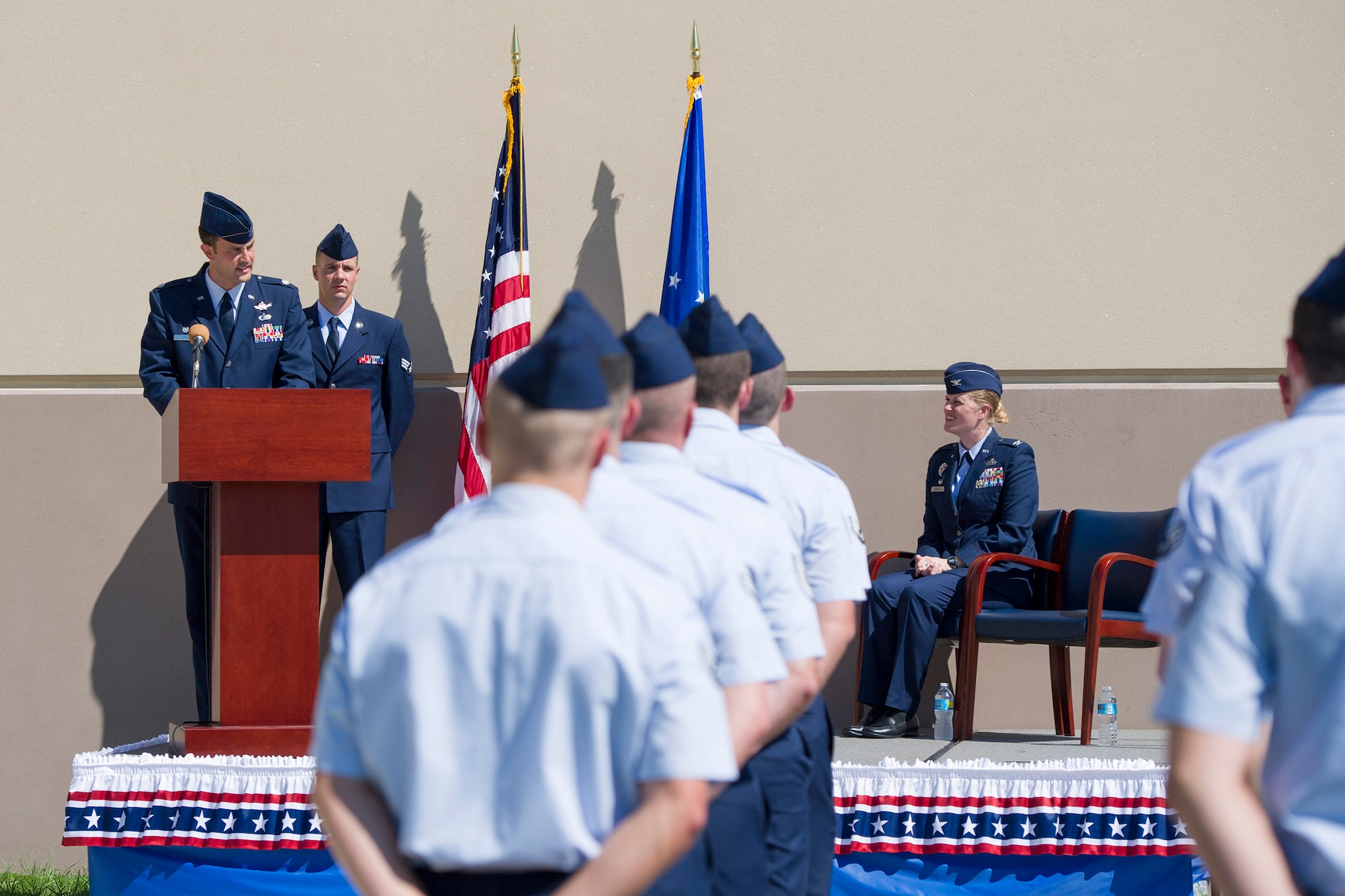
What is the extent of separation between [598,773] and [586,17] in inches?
197

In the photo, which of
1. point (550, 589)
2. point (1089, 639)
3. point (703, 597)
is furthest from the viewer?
point (1089, 639)

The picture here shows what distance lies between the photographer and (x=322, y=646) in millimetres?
5625

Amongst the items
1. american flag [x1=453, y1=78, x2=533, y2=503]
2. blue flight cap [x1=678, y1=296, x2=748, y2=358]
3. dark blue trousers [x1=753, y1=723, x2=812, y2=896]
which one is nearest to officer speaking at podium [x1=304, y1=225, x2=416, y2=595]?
american flag [x1=453, y1=78, x2=533, y2=503]

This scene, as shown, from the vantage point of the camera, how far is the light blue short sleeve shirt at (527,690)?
1.33m

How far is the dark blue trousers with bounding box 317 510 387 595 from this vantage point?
5.12 meters

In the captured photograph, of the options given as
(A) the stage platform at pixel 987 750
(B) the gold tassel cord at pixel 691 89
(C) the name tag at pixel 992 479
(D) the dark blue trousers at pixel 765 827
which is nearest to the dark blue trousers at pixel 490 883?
(D) the dark blue trousers at pixel 765 827

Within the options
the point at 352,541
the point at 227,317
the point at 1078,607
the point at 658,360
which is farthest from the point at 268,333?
the point at 1078,607

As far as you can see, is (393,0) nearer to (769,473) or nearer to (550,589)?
(769,473)

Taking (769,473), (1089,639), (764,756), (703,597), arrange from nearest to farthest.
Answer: (703,597) → (764,756) → (769,473) → (1089,639)

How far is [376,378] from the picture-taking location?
5367 millimetres

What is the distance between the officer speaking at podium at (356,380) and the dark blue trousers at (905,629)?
1993 millimetres

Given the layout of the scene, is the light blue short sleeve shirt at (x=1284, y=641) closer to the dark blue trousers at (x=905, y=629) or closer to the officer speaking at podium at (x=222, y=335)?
the dark blue trousers at (x=905, y=629)

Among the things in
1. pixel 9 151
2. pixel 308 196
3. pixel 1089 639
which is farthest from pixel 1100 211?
pixel 9 151

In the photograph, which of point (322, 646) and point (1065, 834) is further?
point (322, 646)
